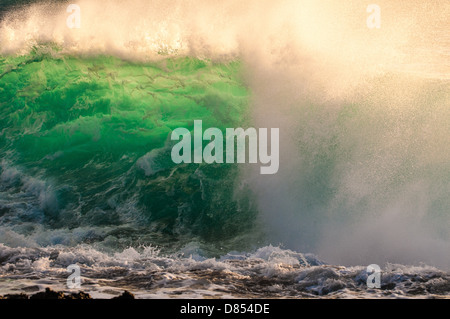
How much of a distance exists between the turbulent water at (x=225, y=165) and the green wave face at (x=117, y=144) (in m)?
0.04

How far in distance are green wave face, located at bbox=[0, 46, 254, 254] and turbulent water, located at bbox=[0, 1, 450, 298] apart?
4cm

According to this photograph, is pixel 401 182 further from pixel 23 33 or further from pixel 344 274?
pixel 23 33

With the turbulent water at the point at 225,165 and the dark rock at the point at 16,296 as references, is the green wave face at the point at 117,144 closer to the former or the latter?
the turbulent water at the point at 225,165

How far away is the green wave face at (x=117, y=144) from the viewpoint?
9.67 meters

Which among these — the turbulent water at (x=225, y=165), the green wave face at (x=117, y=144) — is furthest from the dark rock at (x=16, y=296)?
the green wave face at (x=117, y=144)

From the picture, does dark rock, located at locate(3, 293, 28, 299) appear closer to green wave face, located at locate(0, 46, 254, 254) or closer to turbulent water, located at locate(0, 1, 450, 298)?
turbulent water, located at locate(0, 1, 450, 298)

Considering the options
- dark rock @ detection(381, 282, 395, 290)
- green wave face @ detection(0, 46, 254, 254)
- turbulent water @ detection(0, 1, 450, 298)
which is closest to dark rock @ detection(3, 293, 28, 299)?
turbulent water @ detection(0, 1, 450, 298)

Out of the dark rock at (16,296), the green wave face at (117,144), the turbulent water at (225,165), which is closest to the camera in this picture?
the dark rock at (16,296)

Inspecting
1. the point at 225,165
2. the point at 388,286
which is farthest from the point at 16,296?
the point at 225,165

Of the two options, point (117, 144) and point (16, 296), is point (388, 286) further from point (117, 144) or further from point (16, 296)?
point (117, 144)

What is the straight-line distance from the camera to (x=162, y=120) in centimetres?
1223

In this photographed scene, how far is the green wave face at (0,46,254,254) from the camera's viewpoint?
9.67m

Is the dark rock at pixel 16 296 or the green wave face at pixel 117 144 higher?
the green wave face at pixel 117 144

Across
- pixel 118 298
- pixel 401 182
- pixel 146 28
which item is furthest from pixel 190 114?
pixel 118 298
